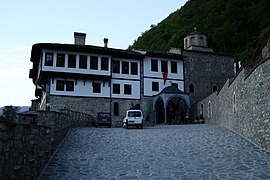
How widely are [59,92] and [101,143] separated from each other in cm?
1579

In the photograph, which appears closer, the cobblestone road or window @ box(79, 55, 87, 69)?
the cobblestone road

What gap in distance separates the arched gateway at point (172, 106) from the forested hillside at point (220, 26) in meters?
15.3

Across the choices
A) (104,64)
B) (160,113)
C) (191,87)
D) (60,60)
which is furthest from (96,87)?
(191,87)

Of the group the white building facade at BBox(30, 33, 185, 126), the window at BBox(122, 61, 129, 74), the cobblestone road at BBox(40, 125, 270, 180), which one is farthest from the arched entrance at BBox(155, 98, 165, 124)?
the cobblestone road at BBox(40, 125, 270, 180)

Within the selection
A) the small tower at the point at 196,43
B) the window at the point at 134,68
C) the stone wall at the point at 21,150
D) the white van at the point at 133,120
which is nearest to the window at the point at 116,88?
the window at the point at 134,68

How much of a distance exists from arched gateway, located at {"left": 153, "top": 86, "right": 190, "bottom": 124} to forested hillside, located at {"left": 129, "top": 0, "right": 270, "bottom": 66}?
1530 centimetres

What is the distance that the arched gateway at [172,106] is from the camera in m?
30.2

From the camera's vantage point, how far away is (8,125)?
4.64 m

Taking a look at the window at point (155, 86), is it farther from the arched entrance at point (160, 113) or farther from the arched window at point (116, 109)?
the arched window at point (116, 109)

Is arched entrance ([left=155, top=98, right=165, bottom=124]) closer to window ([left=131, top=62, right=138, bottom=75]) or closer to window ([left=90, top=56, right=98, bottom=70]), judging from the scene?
window ([left=131, top=62, right=138, bottom=75])

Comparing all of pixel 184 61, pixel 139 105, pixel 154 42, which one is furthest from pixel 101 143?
pixel 154 42

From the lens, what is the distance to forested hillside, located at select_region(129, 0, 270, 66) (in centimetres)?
4875

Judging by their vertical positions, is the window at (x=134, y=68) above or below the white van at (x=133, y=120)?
above

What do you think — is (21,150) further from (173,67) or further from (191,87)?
(191,87)
